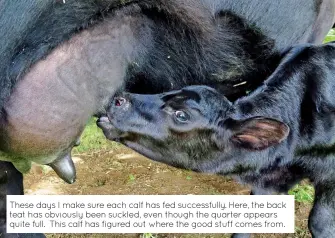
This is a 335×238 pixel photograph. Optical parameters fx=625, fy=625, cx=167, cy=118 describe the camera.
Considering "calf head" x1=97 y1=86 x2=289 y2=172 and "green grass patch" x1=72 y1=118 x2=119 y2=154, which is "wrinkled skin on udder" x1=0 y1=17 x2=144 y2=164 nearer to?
"calf head" x1=97 y1=86 x2=289 y2=172

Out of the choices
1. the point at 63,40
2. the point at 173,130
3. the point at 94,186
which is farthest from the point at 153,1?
the point at 94,186

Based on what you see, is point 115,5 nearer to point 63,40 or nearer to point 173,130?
point 63,40

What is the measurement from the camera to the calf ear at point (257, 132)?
77.4 inches

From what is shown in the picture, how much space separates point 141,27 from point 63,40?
0.26 meters

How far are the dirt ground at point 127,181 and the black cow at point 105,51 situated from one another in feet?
3.46

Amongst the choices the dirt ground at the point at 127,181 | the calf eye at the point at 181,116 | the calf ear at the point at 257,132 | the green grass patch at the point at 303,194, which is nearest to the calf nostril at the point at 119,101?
the calf eye at the point at 181,116

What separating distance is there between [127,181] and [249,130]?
1.37 metres

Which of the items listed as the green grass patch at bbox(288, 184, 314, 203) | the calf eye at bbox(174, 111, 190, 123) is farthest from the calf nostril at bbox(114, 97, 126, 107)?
the green grass patch at bbox(288, 184, 314, 203)

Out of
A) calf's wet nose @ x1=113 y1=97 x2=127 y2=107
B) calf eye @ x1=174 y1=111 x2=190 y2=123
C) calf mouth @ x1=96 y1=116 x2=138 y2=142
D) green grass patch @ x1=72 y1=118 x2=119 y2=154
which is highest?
green grass patch @ x1=72 y1=118 x2=119 y2=154

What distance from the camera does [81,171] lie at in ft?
11.1

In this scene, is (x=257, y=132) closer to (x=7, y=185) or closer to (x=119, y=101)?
(x=119, y=101)

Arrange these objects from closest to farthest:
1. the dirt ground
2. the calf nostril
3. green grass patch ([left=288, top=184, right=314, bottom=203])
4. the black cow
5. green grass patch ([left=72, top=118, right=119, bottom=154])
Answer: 1. the black cow
2. the calf nostril
3. green grass patch ([left=288, top=184, right=314, bottom=203])
4. the dirt ground
5. green grass patch ([left=72, top=118, right=119, bottom=154])

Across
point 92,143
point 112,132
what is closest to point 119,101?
point 112,132

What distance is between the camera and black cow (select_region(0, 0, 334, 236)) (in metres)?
1.90
